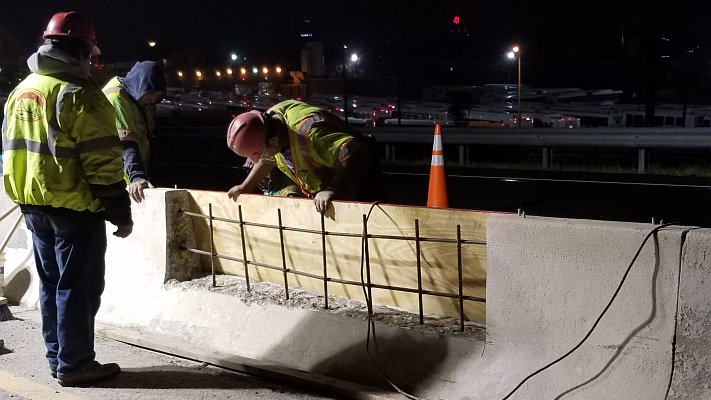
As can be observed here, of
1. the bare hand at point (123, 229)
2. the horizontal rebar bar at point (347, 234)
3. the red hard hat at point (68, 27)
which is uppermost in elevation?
the red hard hat at point (68, 27)

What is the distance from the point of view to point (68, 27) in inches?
153

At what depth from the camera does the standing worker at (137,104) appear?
5723 millimetres

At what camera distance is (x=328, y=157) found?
4738 millimetres

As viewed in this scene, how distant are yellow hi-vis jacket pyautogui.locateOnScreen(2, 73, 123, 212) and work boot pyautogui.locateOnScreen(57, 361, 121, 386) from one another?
87 cm

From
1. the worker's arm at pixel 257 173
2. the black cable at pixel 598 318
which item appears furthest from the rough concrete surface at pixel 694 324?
the worker's arm at pixel 257 173

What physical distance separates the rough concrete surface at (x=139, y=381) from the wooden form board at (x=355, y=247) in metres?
0.82

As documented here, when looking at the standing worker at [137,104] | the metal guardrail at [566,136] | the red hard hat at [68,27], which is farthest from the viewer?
the metal guardrail at [566,136]

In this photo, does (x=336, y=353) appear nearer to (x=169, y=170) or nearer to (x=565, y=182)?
(x=565, y=182)

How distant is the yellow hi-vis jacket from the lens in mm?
3770

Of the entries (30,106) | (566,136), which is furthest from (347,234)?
(566,136)

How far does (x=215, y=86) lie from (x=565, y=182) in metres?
61.2

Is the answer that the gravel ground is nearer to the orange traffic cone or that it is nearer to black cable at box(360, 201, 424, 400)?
black cable at box(360, 201, 424, 400)

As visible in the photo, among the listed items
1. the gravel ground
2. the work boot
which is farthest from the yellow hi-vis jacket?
the gravel ground

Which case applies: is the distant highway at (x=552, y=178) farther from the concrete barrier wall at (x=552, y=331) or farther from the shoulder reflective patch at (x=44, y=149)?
the concrete barrier wall at (x=552, y=331)
